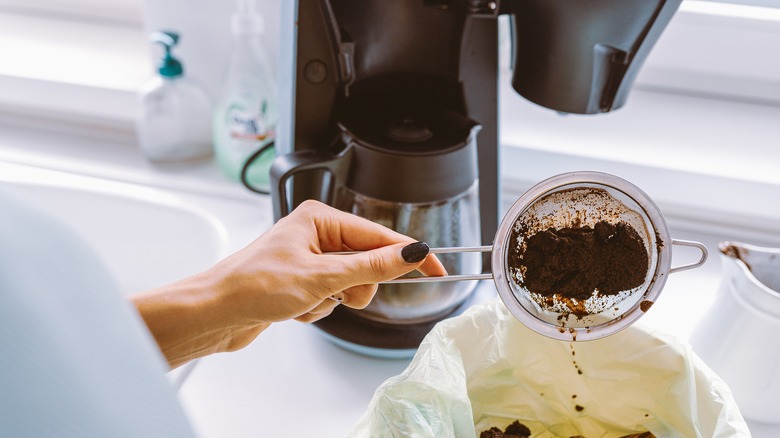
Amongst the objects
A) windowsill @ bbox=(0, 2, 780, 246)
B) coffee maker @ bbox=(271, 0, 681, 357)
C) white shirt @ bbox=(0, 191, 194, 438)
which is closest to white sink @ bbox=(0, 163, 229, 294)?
windowsill @ bbox=(0, 2, 780, 246)

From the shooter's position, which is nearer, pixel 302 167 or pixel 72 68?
pixel 302 167

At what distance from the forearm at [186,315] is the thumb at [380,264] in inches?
4.0

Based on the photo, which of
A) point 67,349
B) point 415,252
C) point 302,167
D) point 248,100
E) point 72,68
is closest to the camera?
point 67,349

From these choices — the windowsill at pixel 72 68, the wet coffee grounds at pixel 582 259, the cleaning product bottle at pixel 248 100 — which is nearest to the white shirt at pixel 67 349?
the wet coffee grounds at pixel 582 259

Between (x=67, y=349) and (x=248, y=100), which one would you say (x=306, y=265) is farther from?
(x=248, y=100)

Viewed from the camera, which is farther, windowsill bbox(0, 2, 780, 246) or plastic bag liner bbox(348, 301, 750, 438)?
windowsill bbox(0, 2, 780, 246)

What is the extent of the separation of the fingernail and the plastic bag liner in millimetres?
101

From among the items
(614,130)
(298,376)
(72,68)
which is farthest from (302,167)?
(72,68)

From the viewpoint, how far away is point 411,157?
0.63m

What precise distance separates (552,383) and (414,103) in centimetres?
30

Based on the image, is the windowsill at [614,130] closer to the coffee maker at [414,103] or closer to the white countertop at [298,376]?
the white countertop at [298,376]

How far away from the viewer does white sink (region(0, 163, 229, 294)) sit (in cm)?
90

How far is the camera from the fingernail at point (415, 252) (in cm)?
51

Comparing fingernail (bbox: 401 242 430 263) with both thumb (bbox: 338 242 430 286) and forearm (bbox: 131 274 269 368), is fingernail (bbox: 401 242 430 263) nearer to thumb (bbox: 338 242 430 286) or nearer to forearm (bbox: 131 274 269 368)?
thumb (bbox: 338 242 430 286)
